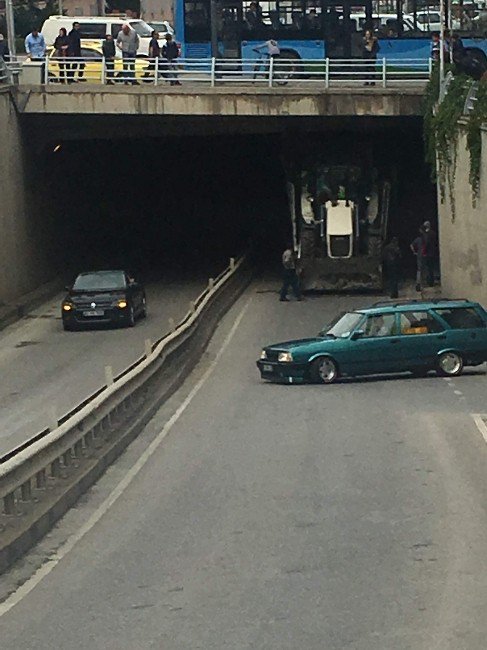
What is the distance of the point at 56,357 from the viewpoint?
116 feet

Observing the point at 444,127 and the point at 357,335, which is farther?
the point at 444,127

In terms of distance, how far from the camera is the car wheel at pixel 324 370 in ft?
93.1

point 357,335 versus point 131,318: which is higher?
point 357,335

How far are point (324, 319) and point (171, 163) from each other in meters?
27.1

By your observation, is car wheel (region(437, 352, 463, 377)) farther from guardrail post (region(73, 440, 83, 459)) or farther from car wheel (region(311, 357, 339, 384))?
guardrail post (region(73, 440, 83, 459))

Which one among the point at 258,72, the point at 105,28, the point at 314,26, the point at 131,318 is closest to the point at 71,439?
the point at 131,318

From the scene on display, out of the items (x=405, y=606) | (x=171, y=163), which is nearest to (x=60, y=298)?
(x=171, y=163)

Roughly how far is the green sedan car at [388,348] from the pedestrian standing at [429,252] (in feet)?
49.8

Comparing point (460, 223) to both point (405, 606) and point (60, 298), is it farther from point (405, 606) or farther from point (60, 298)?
point (405, 606)

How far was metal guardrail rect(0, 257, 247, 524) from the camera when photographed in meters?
13.5

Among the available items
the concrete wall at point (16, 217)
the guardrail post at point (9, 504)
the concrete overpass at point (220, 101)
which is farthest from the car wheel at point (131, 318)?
the guardrail post at point (9, 504)

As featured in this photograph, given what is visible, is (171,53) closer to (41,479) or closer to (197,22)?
(197,22)

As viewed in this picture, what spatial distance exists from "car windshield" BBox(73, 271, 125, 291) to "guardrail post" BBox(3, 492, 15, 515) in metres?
27.2

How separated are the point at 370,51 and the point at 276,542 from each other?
3444 cm
